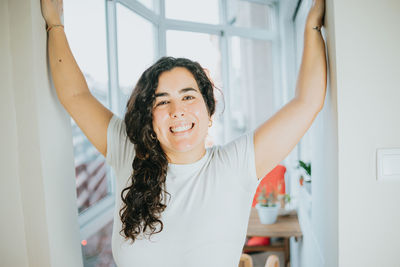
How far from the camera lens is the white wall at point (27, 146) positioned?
40.6 inches

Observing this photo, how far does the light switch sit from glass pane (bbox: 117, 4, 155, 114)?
168cm

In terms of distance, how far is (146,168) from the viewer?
1.10m

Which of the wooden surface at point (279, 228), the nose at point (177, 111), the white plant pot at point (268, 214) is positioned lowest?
the wooden surface at point (279, 228)

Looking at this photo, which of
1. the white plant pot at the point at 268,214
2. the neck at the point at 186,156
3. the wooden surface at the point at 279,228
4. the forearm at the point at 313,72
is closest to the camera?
the forearm at the point at 313,72

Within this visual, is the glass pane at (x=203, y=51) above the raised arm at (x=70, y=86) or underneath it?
above

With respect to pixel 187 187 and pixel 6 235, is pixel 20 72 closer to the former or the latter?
pixel 6 235

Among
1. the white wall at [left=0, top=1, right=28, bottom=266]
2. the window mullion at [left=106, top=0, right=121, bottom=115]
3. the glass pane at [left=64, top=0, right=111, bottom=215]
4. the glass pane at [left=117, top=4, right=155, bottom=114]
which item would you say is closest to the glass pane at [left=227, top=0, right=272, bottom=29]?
the glass pane at [left=117, top=4, right=155, bottom=114]

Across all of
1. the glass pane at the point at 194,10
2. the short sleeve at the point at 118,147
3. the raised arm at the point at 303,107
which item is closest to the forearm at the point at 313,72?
the raised arm at the point at 303,107

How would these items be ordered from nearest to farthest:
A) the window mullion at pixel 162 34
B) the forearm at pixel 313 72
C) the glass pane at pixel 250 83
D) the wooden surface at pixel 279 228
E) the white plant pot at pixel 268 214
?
the forearm at pixel 313 72
the wooden surface at pixel 279 228
the white plant pot at pixel 268 214
the window mullion at pixel 162 34
the glass pane at pixel 250 83

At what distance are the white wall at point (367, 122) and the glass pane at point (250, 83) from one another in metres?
3.14

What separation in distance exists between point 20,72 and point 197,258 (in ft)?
2.92

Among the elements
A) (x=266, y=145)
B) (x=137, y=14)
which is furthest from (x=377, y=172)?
(x=137, y=14)

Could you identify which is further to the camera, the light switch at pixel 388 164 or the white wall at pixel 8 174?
the white wall at pixel 8 174

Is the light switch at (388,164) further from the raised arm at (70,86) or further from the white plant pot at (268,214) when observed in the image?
the white plant pot at (268,214)
